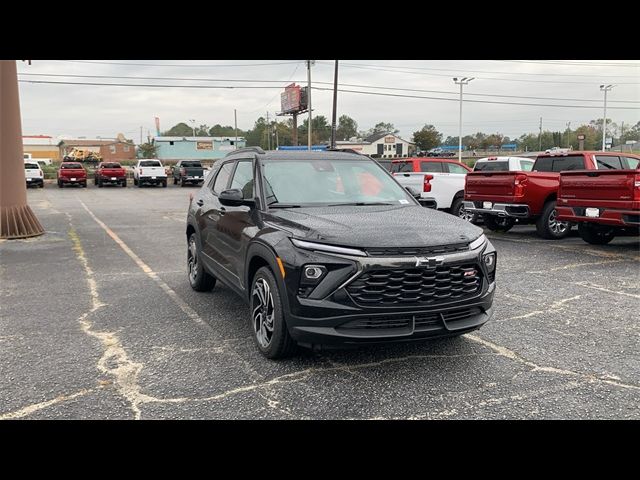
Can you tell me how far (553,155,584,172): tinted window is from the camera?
1158 cm

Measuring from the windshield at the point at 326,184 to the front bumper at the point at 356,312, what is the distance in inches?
48.0

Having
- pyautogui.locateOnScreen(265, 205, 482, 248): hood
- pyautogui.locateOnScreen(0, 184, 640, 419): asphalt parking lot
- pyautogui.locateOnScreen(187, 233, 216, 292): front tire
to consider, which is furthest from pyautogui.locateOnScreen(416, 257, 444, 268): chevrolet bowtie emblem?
pyautogui.locateOnScreen(187, 233, 216, 292): front tire

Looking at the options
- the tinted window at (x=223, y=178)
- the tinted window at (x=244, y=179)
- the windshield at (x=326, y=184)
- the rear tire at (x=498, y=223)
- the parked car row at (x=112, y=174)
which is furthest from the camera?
the parked car row at (x=112, y=174)

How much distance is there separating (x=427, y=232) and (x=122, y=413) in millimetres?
2496

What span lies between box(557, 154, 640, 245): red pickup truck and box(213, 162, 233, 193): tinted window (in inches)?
260

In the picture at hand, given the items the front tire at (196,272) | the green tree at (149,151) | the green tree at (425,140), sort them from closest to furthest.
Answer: the front tire at (196,272)
the green tree at (425,140)
the green tree at (149,151)

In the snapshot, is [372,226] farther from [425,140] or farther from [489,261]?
[425,140]

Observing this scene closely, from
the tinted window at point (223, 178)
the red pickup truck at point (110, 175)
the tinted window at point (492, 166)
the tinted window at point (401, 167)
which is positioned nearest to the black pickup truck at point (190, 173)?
the red pickup truck at point (110, 175)

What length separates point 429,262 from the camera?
3.85m

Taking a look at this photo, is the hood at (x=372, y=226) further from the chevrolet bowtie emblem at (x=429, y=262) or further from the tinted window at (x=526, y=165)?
the tinted window at (x=526, y=165)

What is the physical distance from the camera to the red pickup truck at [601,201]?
28.9 ft

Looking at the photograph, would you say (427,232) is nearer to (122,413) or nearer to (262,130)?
(122,413)

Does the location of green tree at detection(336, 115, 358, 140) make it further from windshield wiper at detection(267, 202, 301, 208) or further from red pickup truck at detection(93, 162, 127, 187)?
windshield wiper at detection(267, 202, 301, 208)
